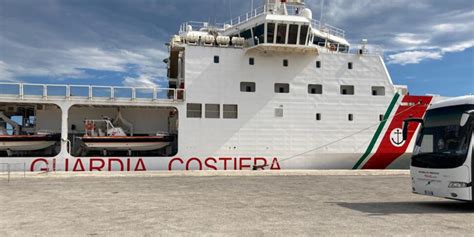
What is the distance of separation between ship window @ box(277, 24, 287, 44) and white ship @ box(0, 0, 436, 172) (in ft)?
0.18

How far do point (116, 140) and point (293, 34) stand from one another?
11081 mm

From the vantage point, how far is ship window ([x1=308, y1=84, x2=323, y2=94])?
24.0 meters

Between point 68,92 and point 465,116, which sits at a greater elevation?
point 68,92

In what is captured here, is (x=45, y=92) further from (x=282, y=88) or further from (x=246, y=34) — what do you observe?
(x=282, y=88)

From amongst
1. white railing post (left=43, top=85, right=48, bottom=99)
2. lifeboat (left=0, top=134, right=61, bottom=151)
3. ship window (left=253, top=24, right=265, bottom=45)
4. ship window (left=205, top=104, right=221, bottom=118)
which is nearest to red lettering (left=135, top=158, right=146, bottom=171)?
ship window (left=205, top=104, right=221, bottom=118)

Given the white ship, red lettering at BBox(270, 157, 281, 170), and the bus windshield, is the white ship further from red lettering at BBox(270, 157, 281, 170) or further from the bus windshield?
the bus windshield

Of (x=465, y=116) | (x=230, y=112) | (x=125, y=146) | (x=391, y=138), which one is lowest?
(x=125, y=146)

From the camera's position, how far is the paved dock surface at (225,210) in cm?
711

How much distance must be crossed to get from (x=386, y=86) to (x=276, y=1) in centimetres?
801

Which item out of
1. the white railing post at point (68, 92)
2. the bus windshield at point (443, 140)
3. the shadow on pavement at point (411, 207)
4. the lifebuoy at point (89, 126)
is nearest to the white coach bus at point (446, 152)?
the bus windshield at point (443, 140)

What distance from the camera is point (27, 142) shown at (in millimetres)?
22016

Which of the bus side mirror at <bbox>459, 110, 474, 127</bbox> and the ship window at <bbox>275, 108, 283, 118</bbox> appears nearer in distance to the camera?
the bus side mirror at <bbox>459, 110, 474, 127</bbox>

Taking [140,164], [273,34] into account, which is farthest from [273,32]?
[140,164]

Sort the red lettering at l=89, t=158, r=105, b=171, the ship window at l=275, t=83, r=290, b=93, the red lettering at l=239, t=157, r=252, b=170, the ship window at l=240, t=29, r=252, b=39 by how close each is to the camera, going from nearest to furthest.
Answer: the red lettering at l=89, t=158, r=105, b=171 < the red lettering at l=239, t=157, r=252, b=170 < the ship window at l=275, t=83, r=290, b=93 < the ship window at l=240, t=29, r=252, b=39
